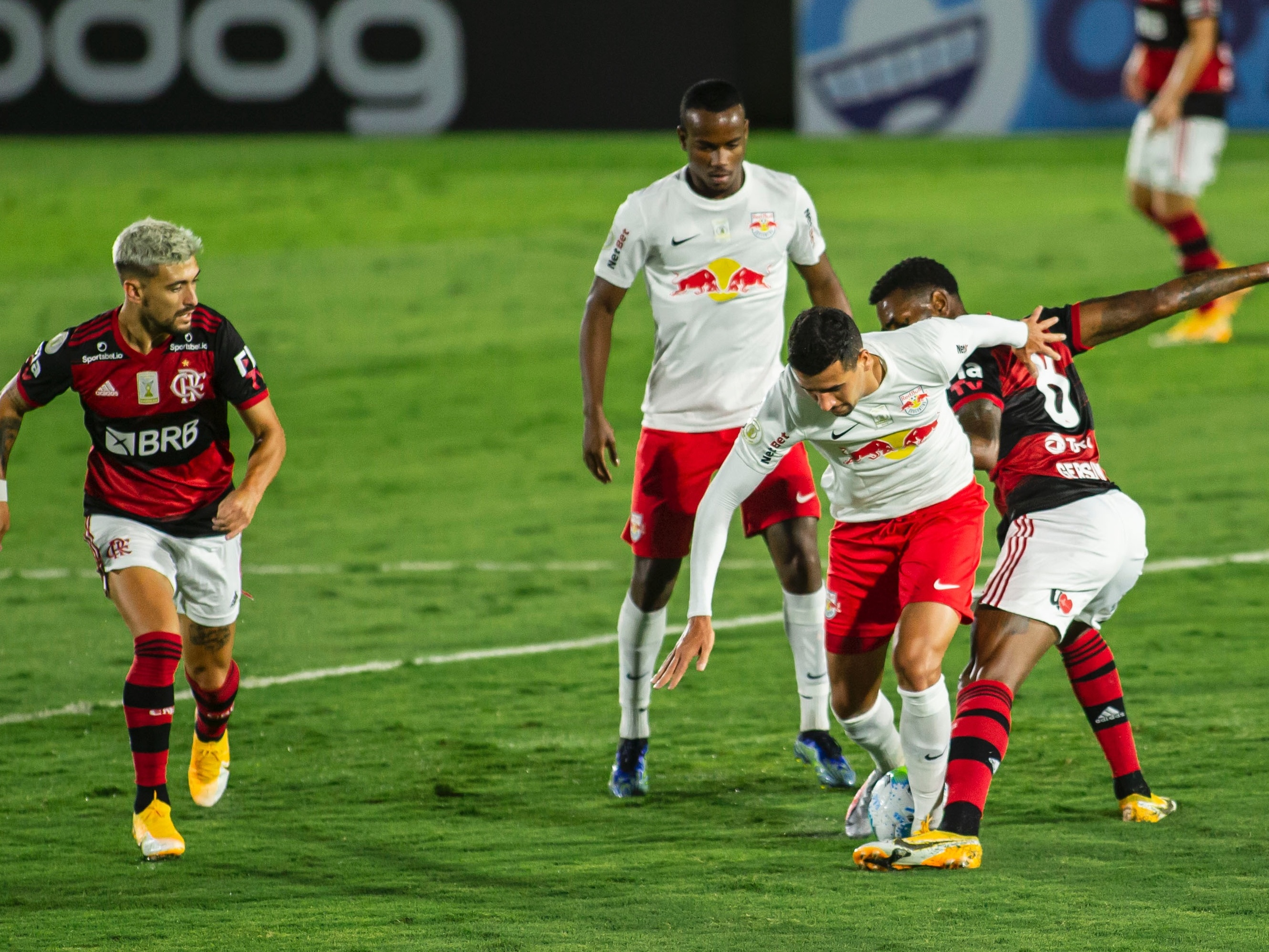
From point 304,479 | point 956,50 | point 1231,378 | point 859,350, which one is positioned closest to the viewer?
point 859,350

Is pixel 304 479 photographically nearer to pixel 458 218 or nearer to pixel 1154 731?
pixel 1154 731

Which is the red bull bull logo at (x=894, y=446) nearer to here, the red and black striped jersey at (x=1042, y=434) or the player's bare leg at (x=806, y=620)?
the red and black striped jersey at (x=1042, y=434)

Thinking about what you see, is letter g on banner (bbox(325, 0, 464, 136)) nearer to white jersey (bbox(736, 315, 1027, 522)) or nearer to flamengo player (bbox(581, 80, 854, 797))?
flamengo player (bbox(581, 80, 854, 797))

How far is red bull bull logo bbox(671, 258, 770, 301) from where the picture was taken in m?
6.70

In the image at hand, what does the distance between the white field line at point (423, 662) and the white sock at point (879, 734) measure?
1.76 meters

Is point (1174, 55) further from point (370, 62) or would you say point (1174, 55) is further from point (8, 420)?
point (370, 62)

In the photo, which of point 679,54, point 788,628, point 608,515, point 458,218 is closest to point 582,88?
point 679,54

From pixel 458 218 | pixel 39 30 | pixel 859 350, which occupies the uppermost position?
pixel 859 350

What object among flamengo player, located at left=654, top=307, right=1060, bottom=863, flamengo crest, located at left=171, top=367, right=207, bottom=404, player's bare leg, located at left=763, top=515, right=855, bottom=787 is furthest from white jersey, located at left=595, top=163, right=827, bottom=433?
flamengo crest, located at left=171, top=367, right=207, bottom=404

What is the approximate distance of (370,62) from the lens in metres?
22.5

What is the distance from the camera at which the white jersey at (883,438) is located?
5.55 meters

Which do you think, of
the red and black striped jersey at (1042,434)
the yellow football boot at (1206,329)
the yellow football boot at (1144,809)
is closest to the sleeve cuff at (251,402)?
the red and black striped jersey at (1042,434)

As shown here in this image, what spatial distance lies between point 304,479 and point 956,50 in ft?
40.1

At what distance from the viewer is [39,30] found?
72.2ft
